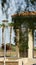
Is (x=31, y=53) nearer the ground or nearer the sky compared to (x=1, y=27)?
nearer the ground

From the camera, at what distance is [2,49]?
4945mm

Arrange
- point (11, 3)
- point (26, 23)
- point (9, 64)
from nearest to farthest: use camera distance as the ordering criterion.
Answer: point (11, 3), point (26, 23), point (9, 64)

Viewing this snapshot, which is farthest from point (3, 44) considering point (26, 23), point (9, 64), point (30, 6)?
point (30, 6)

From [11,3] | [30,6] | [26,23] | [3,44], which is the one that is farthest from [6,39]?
[30,6]

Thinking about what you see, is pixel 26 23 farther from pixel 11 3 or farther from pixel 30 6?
pixel 30 6

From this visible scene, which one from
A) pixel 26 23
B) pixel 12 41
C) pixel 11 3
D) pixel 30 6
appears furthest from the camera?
pixel 12 41

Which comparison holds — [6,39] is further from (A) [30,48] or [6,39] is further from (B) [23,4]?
(B) [23,4]

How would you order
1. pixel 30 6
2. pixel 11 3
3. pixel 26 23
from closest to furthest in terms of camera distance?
pixel 30 6, pixel 11 3, pixel 26 23

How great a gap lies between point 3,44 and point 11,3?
2274 millimetres

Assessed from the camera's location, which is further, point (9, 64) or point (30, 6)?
point (9, 64)

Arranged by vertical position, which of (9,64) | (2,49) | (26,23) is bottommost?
(9,64)

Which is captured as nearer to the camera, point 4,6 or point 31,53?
point 4,6

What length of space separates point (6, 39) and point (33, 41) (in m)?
0.64

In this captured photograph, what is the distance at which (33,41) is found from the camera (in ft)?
16.1
